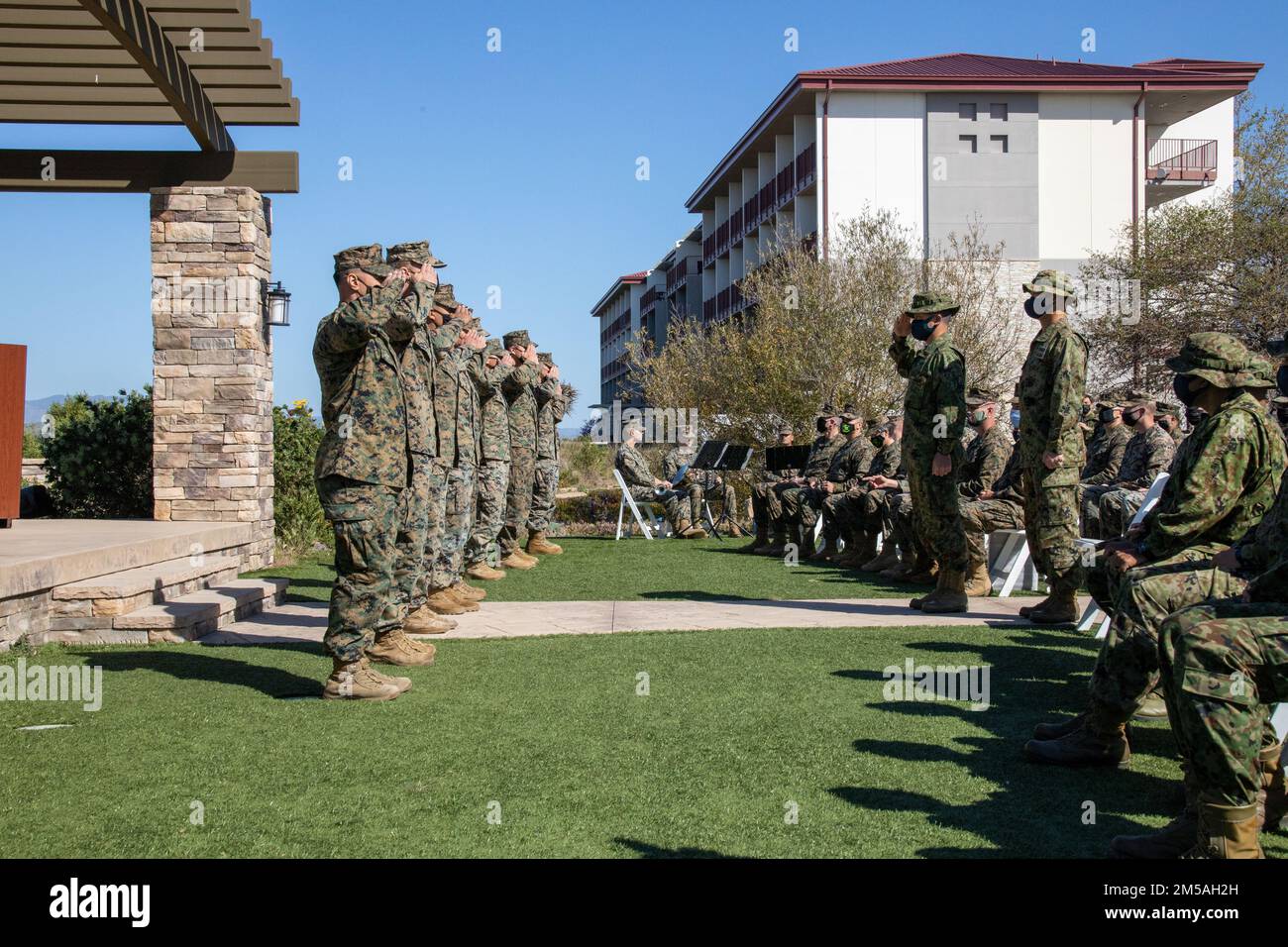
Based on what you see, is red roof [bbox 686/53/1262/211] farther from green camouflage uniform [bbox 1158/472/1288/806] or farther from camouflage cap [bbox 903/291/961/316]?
green camouflage uniform [bbox 1158/472/1288/806]

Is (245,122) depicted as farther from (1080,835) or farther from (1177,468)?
(1080,835)

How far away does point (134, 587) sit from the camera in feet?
25.5

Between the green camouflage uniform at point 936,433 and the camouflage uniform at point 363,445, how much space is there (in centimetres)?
420

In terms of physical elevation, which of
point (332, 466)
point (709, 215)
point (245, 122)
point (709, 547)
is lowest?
point (709, 547)

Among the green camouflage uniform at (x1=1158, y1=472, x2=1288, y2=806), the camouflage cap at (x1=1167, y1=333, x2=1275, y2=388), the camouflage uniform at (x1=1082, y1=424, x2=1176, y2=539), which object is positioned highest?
the camouflage cap at (x1=1167, y1=333, x2=1275, y2=388)

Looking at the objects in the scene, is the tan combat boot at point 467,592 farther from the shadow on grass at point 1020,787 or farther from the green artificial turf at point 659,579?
the shadow on grass at point 1020,787

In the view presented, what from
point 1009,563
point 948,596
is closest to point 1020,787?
point 948,596

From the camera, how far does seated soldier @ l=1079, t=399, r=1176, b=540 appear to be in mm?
10320

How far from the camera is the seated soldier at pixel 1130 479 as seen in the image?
10.3 metres

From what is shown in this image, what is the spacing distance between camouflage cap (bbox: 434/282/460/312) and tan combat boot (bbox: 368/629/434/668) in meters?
2.82

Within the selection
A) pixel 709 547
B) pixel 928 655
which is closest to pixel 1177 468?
pixel 928 655

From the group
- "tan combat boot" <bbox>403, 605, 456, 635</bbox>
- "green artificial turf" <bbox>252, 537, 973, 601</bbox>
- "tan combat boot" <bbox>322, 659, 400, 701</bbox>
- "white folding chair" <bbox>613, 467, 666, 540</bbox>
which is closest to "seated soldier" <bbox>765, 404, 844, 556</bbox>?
"green artificial turf" <bbox>252, 537, 973, 601</bbox>

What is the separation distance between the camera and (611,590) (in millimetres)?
10359

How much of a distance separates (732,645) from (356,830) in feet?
12.3
